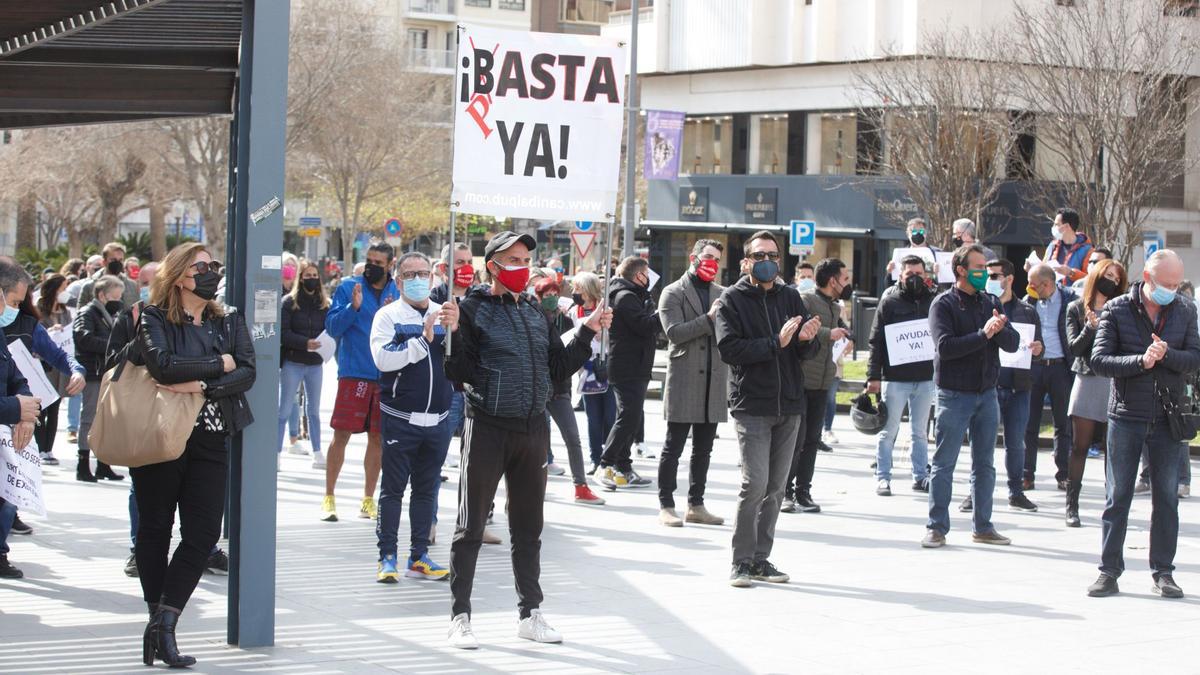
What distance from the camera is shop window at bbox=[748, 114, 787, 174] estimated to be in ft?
142

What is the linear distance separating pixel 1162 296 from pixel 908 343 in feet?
12.4

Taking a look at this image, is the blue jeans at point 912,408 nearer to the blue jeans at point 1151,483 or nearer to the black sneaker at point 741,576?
the blue jeans at point 1151,483

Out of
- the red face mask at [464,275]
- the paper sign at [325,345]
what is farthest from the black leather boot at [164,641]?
the paper sign at [325,345]

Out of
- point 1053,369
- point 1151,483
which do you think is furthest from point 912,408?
point 1151,483

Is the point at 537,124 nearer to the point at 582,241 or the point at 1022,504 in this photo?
the point at 1022,504

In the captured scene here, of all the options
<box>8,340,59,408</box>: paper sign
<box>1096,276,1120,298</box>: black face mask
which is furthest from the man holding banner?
<box>8,340,59,408</box>: paper sign

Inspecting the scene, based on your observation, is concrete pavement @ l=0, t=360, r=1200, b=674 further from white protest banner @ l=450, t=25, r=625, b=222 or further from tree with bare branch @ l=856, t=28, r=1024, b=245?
tree with bare branch @ l=856, t=28, r=1024, b=245

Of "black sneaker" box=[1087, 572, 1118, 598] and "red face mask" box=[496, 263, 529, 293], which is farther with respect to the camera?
"black sneaker" box=[1087, 572, 1118, 598]

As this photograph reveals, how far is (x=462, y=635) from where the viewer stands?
25.2 feet

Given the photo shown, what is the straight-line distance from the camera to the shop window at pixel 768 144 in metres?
43.2

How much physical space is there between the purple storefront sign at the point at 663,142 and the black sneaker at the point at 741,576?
25237 millimetres

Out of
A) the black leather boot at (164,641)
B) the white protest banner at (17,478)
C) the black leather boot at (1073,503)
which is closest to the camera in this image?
the black leather boot at (164,641)

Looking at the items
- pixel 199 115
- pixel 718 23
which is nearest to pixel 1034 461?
pixel 199 115

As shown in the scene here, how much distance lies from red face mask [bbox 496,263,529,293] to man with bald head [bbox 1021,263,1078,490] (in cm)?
740
